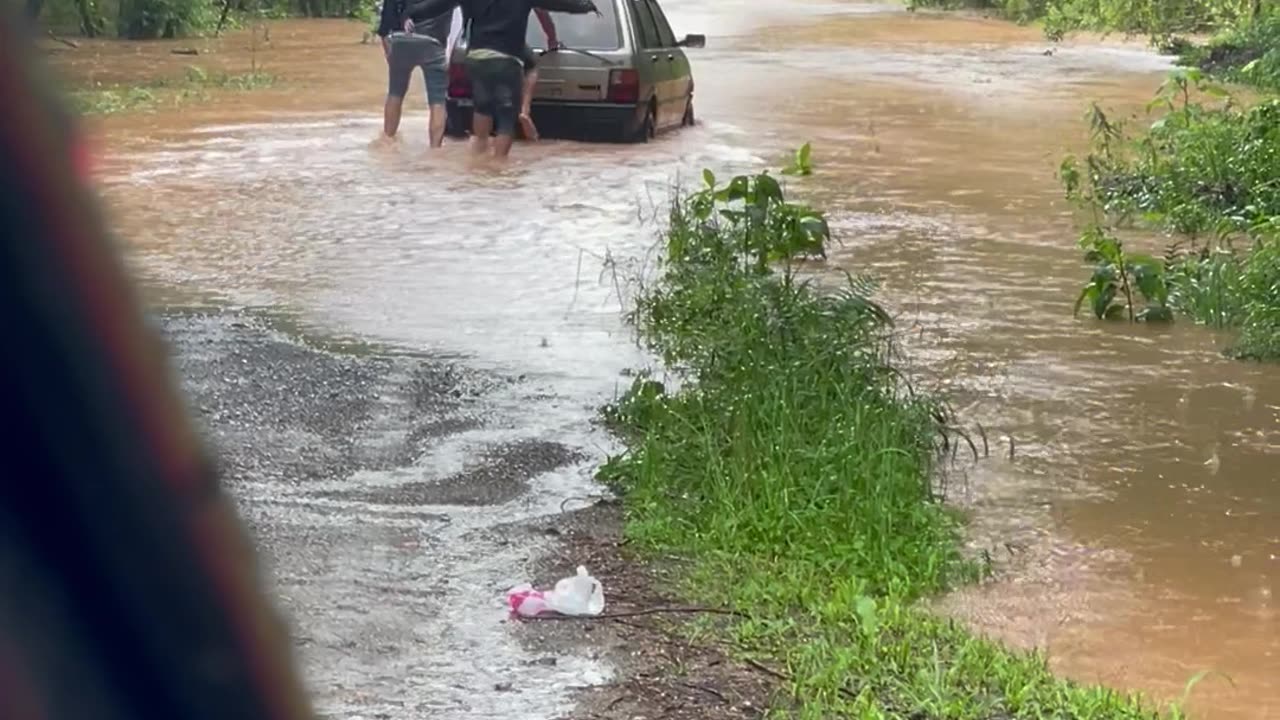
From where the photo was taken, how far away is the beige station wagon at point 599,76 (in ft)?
47.6

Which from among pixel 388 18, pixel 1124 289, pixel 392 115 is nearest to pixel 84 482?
pixel 1124 289

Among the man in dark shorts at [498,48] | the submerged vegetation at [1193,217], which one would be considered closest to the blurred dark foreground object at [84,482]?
the submerged vegetation at [1193,217]

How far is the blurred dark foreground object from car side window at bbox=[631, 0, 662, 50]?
13.4 m

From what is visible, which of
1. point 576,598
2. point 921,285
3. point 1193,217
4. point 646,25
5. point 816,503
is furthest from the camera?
point 646,25

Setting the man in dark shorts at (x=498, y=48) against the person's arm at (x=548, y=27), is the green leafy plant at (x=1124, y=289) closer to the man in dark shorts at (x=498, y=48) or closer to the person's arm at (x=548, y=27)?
the man in dark shorts at (x=498, y=48)

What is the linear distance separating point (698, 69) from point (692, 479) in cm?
1952

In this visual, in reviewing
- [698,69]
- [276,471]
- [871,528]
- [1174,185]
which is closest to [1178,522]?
[871,528]

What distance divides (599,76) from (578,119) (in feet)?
1.61

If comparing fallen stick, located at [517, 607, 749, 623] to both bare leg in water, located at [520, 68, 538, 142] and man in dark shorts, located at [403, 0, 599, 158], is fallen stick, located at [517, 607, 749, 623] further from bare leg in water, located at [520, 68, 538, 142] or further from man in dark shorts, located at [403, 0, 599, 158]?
bare leg in water, located at [520, 68, 538, 142]

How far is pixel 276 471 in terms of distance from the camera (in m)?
6.48

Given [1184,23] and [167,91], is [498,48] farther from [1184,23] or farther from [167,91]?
[1184,23]

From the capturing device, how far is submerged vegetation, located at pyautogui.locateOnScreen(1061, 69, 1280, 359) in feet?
31.1

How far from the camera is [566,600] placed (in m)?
5.10

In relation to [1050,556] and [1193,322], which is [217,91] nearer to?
[1193,322]
